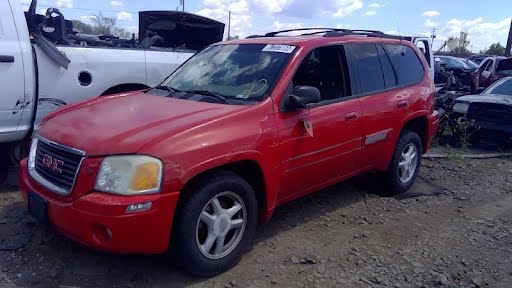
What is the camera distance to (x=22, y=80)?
Result: 4.87 meters

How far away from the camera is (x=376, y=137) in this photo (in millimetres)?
4883

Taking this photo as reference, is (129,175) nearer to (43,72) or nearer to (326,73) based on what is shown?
(326,73)

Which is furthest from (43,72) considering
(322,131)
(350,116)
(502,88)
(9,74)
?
(502,88)

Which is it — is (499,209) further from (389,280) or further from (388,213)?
(389,280)

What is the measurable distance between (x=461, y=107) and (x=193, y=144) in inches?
278

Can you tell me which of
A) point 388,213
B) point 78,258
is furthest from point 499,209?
point 78,258

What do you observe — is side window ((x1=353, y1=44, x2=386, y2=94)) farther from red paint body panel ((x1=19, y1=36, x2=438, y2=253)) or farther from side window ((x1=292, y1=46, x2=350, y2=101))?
side window ((x1=292, y1=46, x2=350, y2=101))

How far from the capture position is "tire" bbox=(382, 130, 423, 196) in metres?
5.35

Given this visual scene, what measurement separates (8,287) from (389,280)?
106 inches

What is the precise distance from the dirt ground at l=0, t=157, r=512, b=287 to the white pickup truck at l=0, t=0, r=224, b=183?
753 mm

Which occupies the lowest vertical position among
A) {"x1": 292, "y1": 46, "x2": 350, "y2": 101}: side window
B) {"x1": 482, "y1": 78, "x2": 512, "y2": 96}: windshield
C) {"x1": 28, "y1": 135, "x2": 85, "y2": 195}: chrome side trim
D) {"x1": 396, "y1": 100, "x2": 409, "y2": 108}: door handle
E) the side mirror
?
{"x1": 28, "y1": 135, "x2": 85, "y2": 195}: chrome side trim

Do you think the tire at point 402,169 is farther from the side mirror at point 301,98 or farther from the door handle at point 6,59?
the door handle at point 6,59

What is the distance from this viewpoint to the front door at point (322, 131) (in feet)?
12.9

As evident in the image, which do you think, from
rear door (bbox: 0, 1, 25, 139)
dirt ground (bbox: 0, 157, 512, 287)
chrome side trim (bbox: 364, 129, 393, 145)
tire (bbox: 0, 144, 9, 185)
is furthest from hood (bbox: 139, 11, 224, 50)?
chrome side trim (bbox: 364, 129, 393, 145)
